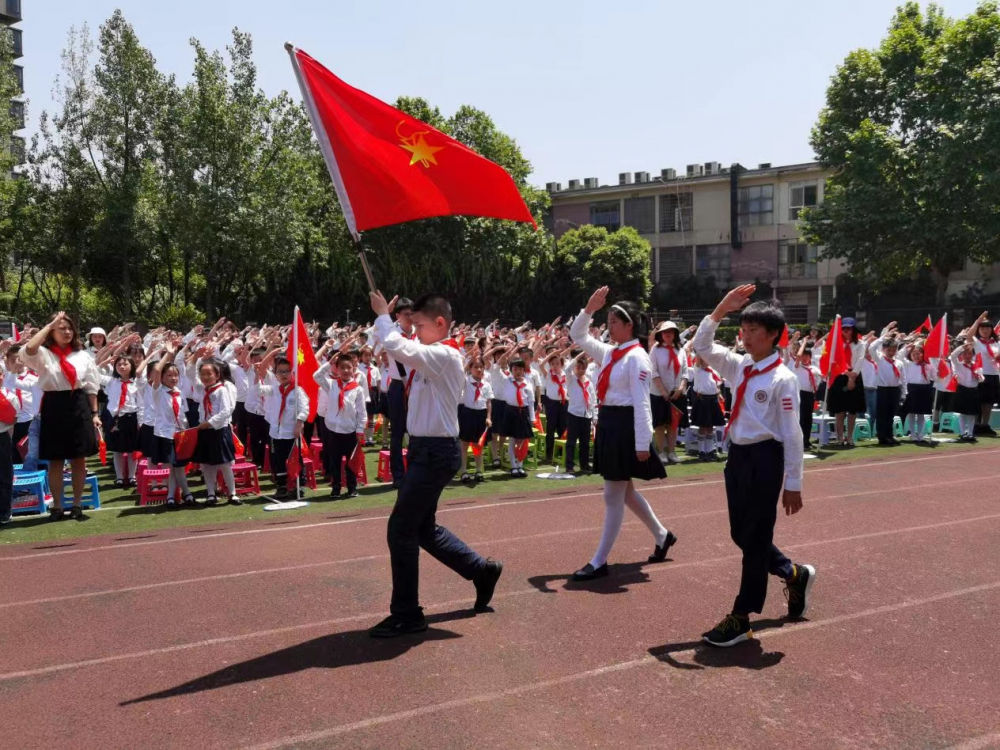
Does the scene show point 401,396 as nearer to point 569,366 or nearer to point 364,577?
point 569,366

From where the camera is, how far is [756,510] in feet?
17.1

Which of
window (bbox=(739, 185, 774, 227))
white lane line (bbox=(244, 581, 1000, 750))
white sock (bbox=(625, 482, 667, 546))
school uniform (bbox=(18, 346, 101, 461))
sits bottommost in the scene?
white lane line (bbox=(244, 581, 1000, 750))

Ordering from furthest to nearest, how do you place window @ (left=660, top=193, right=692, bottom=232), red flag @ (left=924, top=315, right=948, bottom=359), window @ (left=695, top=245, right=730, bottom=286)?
window @ (left=660, top=193, right=692, bottom=232) < window @ (left=695, top=245, right=730, bottom=286) < red flag @ (left=924, top=315, right=948, bottom=359)

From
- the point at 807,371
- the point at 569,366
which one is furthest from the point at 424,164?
the point at 807,371

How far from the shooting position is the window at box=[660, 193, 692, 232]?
54.4 metres

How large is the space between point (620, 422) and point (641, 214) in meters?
50.5

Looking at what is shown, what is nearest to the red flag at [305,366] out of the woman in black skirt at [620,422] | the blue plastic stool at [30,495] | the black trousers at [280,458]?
the black trousers at [280,458]

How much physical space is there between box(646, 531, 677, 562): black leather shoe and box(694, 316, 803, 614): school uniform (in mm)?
1831

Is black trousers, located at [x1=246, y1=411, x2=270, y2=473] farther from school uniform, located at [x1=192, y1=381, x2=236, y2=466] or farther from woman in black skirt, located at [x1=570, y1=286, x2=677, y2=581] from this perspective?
woman in black skirt, located at [x1=570, y1=286, x2=677, y2=581]

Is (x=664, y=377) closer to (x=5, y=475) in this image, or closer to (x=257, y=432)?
(x=257, y=432)

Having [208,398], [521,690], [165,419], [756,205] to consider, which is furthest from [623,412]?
[756,205]

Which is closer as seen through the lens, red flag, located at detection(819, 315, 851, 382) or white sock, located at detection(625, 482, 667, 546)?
white sock, located at detection(625, 482, 667, 546)

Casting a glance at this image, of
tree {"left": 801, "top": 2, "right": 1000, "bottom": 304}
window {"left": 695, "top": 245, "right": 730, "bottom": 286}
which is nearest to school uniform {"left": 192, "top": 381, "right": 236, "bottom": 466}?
tree {"left": 801, "top": 2, "right": 1000, "bottom": 304}

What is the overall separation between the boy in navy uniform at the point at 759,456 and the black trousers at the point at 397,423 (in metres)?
5.94
